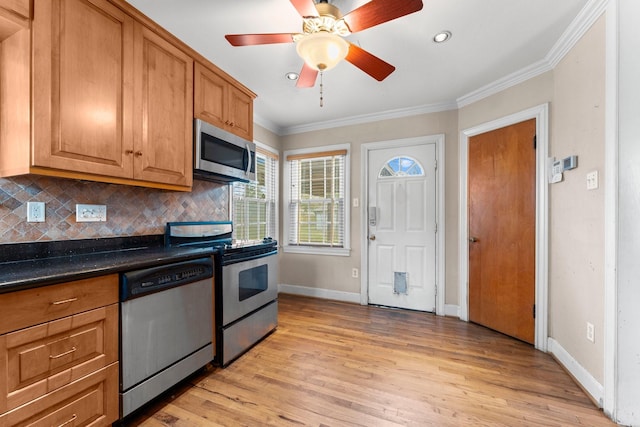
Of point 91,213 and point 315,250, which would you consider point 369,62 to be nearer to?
point 91,213

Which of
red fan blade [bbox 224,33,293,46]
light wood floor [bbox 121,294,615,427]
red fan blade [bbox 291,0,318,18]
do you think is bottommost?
light wood floor [bbox 121,294,615,427]

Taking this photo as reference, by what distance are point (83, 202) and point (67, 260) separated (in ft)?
1.38

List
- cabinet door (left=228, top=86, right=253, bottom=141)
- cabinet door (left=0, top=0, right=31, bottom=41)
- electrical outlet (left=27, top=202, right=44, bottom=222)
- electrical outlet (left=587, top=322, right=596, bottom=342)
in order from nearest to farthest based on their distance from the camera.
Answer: cabinet door (left=0, top=0, right=31, bottom=41)
electrical outlet (left=27, top=202, right=44, bottom=222)
electrical outlet (left=587, top=322, right=596, bottom=342)
cabinet door (left=228, top=86, right=253, bottom=141)

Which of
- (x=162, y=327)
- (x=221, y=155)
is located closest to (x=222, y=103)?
(x=221, y=155)

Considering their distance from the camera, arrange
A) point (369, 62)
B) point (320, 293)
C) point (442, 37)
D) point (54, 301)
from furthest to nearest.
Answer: point (320, 293) → point (442, 37) → point (369, 62) → point (54, 301)

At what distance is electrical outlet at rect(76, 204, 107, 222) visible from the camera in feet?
5.91

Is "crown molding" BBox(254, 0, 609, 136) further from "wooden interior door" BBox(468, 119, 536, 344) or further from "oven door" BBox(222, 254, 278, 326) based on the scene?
"oven door" BBox(222, 254, 278, 326)

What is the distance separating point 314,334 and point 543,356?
1.97 meters

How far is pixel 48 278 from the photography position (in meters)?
1.17

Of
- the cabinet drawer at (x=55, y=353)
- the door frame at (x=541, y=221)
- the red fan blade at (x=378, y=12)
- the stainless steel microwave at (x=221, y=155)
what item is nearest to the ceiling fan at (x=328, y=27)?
the red fan blade at (x=378, y=12)

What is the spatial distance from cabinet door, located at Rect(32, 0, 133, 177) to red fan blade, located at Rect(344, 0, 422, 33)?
1.35 m

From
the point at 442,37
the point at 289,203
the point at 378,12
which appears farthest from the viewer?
the point at 289,203

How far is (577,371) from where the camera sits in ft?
6.46

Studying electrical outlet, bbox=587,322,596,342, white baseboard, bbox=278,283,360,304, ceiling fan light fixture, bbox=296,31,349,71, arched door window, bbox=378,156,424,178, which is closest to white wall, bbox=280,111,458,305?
white baseboard, bbox=278,283,360,304
